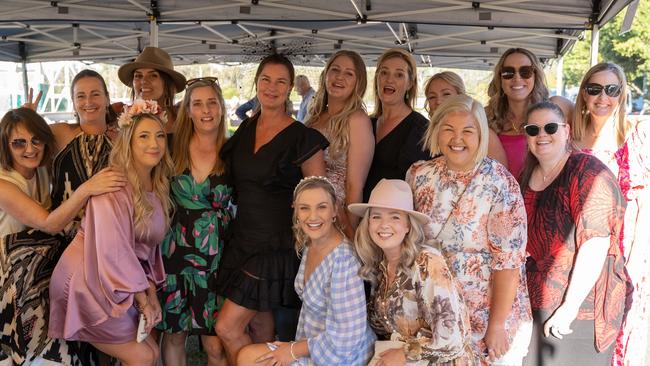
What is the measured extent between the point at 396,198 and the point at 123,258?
1.23 metres

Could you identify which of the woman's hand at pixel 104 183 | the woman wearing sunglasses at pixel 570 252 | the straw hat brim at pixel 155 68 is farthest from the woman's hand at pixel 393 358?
the straw hat brim at pixel 155 68

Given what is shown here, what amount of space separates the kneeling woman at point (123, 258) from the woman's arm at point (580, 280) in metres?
1.82

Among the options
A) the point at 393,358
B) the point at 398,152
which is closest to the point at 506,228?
the point at 393,358

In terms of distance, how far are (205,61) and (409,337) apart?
10109 millimetres

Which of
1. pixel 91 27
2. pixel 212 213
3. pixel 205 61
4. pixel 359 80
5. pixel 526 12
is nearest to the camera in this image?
pixel 212 213

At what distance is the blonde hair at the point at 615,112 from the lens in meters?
3.05

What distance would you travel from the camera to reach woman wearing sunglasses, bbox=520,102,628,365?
257 centimetres

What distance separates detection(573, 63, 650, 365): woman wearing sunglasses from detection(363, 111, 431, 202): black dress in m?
0.83

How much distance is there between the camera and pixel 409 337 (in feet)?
8.06

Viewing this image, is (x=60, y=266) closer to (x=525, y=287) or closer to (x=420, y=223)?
(x=420, y=223)

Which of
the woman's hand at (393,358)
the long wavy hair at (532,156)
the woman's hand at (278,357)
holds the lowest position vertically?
the woman's hand at (278,357)

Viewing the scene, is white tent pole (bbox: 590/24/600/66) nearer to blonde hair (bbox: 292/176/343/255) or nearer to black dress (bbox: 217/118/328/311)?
black dress (bbox: 217/118/328/311)

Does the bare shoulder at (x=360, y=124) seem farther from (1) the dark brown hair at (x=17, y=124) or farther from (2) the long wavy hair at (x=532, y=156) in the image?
(1) the dark brown hair at (x=17, y=124)

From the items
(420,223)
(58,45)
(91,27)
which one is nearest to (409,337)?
(420,223)
